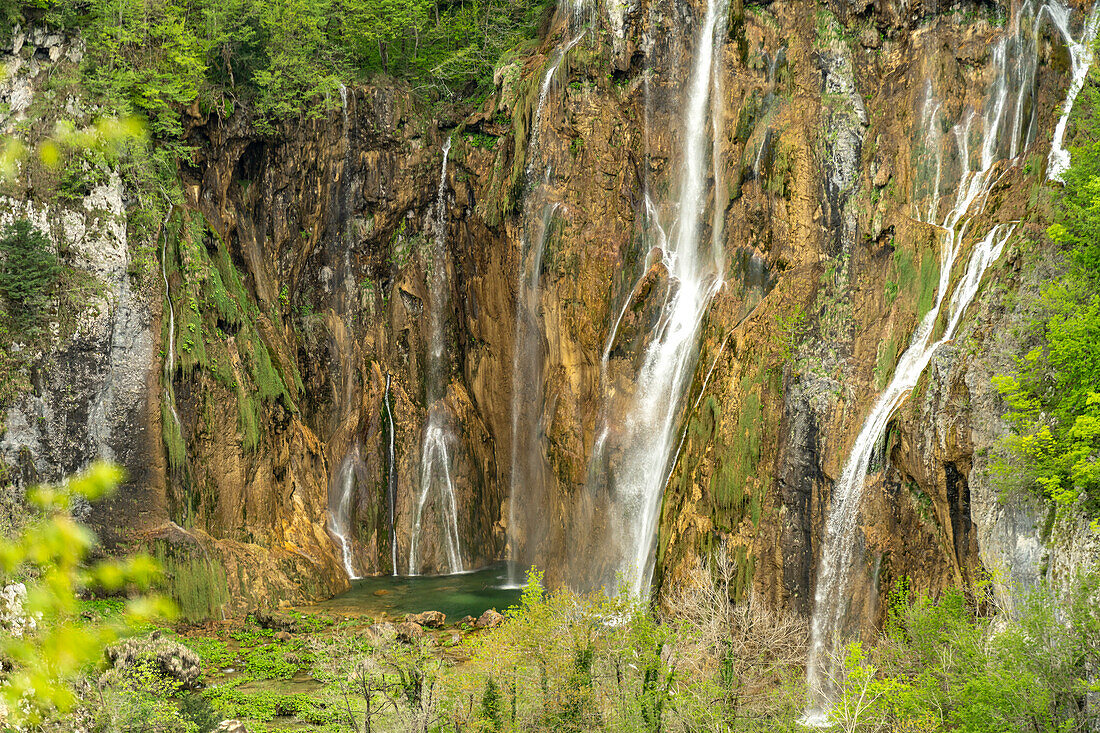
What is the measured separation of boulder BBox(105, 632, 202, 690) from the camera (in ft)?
78.7

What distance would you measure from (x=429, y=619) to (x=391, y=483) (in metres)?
11.6

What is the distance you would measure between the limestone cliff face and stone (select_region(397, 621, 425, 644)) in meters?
6.10

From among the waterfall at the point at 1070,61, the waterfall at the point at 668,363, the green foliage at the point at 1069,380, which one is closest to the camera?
the green foliage at the point at 1069,380

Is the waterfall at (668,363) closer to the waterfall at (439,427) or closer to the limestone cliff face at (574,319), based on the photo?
the limestone cliff face at (574,319)

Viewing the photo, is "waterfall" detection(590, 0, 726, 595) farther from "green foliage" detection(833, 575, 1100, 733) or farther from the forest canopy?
the forest canopy

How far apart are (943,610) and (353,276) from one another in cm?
3327

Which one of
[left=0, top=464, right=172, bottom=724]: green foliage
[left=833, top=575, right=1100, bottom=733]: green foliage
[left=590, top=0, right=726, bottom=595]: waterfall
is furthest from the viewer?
[left=590, top=0, right=726, bottom=595]: waterfall

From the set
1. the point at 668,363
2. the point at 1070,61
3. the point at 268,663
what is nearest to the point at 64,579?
the point at 268,663

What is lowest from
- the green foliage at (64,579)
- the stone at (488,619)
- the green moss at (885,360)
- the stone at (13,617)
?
the stone at (488,619)

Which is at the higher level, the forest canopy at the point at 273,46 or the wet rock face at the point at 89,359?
the forest canopy at the point at 273,46

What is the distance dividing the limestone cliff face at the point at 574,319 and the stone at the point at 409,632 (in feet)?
20.0

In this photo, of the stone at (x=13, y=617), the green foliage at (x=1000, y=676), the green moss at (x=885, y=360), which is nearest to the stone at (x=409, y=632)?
the green foliage at (x=1000, y=676)

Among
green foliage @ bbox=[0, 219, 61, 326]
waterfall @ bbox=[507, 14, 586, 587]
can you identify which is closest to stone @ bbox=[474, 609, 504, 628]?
waterfall @ bbox=[507, 14, 586, 587]

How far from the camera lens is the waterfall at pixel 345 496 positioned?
43.0 metres
